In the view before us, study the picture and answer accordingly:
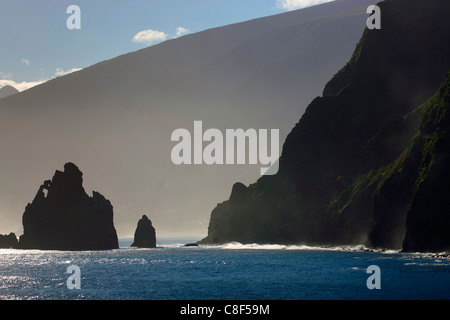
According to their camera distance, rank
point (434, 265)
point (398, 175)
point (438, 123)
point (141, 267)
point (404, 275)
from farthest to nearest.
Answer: point (398, 175), point (438, 123), point (141, 267), point (434, 265), point (404, 275)

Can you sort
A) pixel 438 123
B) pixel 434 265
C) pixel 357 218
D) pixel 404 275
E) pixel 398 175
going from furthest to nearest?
pixel 357 218
pixel 398 175
pixel 438 123
pixel 434 265
pixel 404 275

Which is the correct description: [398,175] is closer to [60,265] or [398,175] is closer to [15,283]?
Result: [60,265]

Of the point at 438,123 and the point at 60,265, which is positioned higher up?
the point at 438,123

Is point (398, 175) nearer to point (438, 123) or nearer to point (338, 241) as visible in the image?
point (438, 123)

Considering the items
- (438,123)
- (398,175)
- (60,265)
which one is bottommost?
Answer: (60,265)

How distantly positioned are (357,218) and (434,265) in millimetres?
78125

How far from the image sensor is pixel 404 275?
316 feet

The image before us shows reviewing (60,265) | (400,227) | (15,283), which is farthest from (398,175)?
(15,283)

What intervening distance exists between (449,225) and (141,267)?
64.4 metres
